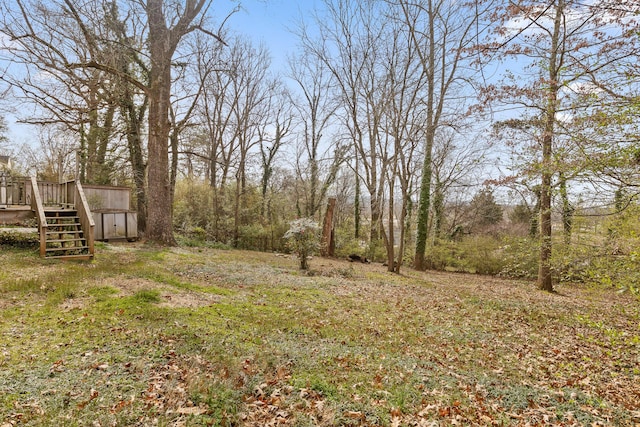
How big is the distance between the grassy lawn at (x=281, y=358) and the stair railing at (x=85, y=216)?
1.05 m

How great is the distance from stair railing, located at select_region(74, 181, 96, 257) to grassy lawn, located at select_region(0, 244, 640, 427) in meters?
1.05

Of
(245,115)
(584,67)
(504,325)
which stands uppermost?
(245,115)

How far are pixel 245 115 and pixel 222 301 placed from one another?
14.5m

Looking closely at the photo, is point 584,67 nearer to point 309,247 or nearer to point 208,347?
point 208,347

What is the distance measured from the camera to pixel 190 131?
16.8 meters

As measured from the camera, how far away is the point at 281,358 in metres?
3.84

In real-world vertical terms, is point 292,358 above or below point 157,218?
below

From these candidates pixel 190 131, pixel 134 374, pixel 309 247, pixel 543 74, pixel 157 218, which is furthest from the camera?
pixel 190 131

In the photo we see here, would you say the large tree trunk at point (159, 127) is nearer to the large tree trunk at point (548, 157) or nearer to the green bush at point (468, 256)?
the large tree trunk at point (548, 157)

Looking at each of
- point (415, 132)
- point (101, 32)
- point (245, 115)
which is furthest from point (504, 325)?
point (245, 115)

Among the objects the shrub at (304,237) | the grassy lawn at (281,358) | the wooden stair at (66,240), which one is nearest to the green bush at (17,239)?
the wooden stair at (66,240)

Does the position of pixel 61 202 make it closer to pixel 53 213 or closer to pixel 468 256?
pixel 53 213

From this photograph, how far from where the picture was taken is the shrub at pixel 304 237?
1026cm

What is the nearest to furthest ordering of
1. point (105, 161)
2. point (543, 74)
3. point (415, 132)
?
point (543, 74) → point (415, 132) → point (105, 161)
